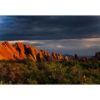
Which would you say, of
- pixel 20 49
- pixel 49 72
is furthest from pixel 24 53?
pixel 49 72

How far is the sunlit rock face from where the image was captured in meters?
5.07

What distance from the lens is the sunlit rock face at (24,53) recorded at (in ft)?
16.6

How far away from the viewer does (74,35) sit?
5090 mm

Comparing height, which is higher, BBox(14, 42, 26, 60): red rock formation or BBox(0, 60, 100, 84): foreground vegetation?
BBox(14, 42, 26, 60): red rock formation

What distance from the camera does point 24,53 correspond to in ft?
16.8

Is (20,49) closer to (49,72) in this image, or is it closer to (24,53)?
(24,53)

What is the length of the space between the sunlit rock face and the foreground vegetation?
0.05 metres

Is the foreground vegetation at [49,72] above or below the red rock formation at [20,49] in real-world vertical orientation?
below

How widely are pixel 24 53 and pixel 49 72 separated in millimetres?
388

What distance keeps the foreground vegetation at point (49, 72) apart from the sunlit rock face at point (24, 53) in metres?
0.05
